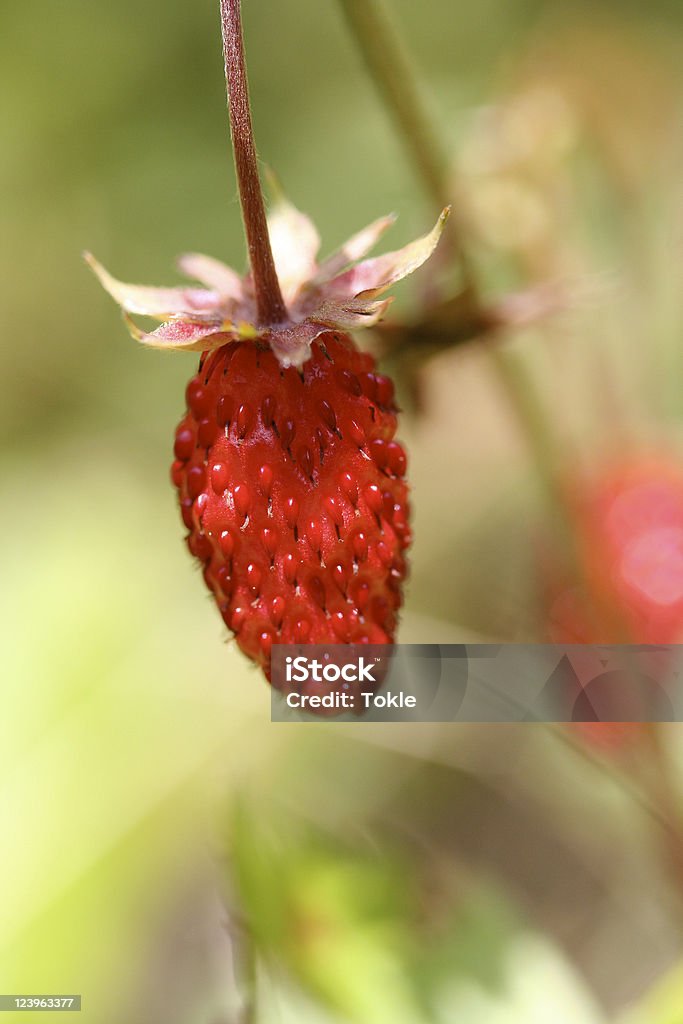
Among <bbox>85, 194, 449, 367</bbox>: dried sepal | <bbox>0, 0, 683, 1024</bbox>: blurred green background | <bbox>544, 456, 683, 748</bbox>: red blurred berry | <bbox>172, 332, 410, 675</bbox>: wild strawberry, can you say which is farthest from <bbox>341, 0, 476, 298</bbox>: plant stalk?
<bbox>544, 456, 683, 748</bbox>: red blurred berry

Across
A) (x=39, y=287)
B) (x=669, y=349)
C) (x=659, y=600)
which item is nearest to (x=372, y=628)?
(x=659, y=600)

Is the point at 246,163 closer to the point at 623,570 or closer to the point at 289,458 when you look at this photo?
the point at 289,458

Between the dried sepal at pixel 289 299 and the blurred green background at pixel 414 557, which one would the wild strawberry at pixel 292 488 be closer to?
the dried sepal at pixel 289 299

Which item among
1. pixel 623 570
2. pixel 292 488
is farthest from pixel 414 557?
pixel 292 488

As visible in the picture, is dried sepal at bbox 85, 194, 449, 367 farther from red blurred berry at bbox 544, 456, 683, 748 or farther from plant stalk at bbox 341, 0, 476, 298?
red blurred berry at bbox 544, 456, 683, 748

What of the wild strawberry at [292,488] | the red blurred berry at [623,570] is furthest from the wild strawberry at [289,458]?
the red blurred berry at [623,570]

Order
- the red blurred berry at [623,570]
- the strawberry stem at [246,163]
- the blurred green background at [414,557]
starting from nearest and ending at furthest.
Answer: the strawberry stem at [246,163] < the blurred green background at [414,557] < the red blurred berry at [623,570]
